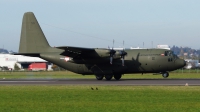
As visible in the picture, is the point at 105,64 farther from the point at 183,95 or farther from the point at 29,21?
the point at 183,95

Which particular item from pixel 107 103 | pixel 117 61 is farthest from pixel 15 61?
pixel 107 103

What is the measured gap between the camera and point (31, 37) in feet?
161

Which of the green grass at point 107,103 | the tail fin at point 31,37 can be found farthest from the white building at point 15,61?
the green grass at point 107,103

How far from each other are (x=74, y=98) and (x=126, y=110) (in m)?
6.39

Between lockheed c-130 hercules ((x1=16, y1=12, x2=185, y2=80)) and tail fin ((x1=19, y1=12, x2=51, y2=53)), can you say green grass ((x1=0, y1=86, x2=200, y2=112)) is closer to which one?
lockheed c-130 hercules ((x1=16, y1=12, x2=185, y2=80))

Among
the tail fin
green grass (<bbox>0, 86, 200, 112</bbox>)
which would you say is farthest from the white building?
green grass (<bbox>0, 86, 200, 112</bbox>)

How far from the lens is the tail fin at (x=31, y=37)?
1927 inches

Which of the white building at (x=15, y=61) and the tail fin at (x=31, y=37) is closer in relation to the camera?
the tail fin at (x=31, y=37)

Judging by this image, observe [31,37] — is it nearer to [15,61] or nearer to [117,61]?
[117,61]

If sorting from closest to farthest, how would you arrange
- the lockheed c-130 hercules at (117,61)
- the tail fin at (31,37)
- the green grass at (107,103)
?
1. the green grass at (107,103)
2. the lockheed c-130 hercules at (117,61)
3. the tail fin at (31,37)

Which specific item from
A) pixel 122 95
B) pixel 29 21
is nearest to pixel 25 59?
pixel 29 21

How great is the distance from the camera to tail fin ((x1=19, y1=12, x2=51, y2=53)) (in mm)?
48938

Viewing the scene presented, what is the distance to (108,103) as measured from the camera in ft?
74.3

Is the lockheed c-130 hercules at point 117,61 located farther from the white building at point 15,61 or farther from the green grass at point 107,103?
the white building at point 15,61
